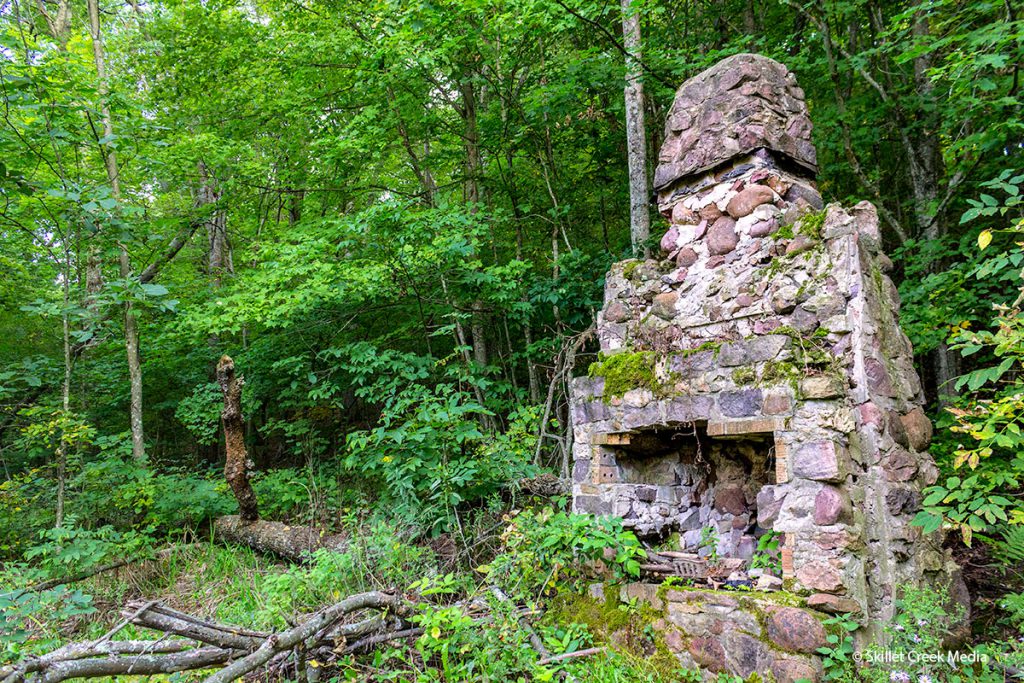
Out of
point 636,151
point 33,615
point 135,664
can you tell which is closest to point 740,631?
point 135,664

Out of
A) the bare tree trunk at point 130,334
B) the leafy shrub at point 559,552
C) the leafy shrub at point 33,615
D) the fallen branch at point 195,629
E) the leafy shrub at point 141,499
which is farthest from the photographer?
the bare tree trunk at point 130,334

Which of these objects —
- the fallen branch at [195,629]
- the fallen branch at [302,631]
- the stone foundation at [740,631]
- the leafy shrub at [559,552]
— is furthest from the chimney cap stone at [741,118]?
the fallen branch at [195,629]

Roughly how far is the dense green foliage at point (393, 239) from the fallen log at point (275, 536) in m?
0.32

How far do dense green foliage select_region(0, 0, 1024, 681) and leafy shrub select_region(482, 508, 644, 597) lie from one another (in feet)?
0.08

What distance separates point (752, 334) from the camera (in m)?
3.46

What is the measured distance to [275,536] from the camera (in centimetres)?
594

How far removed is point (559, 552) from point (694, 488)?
1.01 metres

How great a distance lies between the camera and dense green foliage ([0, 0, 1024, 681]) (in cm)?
477

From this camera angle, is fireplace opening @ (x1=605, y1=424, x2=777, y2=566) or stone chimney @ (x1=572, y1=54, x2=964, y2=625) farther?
fireplace opening @ (x1=605, y1=424, x2=777, y2=566)

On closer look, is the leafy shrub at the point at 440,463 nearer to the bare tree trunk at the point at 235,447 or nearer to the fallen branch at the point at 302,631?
the fallen branch at the point at 302,631

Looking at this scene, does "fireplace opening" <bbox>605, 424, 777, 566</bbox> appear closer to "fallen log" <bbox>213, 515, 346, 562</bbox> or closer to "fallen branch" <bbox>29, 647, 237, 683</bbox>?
"fallen branch" <bbox>29, 647, 237, 683</bbox>

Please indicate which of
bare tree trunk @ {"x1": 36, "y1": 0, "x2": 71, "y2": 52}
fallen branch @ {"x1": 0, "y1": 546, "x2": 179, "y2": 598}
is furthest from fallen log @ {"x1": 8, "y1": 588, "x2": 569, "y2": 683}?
bare tree trunk @ {"x1": 36, "y1": 0, "x2": 71, "y2": 52}

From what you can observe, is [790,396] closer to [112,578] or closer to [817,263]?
[817,263]

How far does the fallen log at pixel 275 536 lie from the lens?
220 inches
